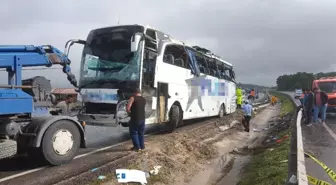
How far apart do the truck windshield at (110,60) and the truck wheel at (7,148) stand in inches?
145

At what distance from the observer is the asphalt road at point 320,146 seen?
6.69 metres

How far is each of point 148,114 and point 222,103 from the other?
8575mm

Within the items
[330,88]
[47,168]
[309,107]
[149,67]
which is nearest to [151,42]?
[149,67]

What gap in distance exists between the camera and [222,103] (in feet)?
57.2

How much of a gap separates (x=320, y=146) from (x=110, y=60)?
6.63 m

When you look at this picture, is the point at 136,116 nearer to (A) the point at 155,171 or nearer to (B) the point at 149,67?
(A) the point at 155,171

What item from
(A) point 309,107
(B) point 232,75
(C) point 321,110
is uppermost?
(B) point 232,75

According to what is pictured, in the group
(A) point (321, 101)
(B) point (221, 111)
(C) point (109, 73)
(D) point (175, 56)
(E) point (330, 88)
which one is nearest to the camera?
(C) point (109, 73)

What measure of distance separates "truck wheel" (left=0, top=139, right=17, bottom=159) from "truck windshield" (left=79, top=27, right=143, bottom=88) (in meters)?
3.68

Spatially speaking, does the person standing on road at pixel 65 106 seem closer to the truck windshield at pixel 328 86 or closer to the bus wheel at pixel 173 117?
the bus wheel at pixel 173 117

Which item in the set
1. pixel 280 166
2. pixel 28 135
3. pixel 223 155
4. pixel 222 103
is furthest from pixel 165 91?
pixel 222 103

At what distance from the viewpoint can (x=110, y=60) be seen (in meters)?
9.32

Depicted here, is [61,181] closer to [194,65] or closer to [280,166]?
[280,166]

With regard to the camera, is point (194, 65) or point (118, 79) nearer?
point (118, 79)
